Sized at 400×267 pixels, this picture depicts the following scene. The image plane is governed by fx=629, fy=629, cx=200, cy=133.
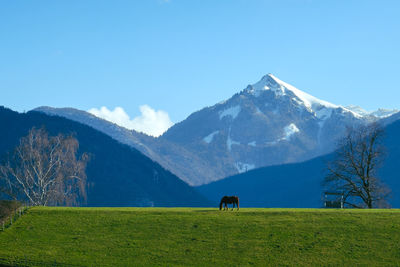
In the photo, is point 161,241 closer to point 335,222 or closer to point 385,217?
point 335,222

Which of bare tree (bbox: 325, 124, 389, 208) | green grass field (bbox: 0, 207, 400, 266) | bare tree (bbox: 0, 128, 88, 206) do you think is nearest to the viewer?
green grass field (bbox: 0, 207, 400, 266)

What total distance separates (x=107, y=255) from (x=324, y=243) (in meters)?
21.8

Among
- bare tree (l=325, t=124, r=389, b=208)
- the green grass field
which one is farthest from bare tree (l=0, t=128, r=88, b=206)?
bare tree (l=325, t=124, r=389, b=208)

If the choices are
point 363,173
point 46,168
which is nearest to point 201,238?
point 363,173

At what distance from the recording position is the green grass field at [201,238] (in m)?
60.3

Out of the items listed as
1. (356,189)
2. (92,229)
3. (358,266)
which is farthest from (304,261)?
(356,189)

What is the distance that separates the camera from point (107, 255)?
6122 cm

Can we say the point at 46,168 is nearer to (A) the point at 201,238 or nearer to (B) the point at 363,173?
(A) the point at 201,238

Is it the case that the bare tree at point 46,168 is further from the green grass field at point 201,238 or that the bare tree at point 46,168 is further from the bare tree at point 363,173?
the bare tree at point 363,173

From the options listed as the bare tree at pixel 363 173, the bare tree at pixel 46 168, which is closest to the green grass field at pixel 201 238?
the bare tree at pixel 363 173

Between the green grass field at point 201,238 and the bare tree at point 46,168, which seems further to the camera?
the bare tree at point 46,168

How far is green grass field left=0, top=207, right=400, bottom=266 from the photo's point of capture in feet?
198

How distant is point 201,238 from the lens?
65250 millimetres

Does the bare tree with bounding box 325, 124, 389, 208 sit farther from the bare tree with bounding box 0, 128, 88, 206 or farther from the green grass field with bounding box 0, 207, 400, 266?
the bare tree with bounding box 0, 128, 88, 206
